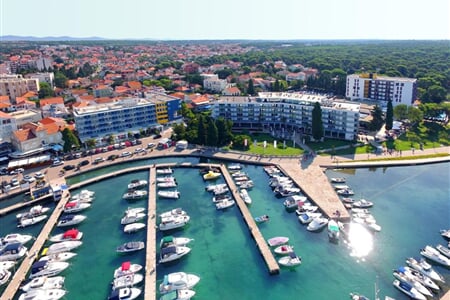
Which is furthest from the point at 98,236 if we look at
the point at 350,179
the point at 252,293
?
the point at 350,179

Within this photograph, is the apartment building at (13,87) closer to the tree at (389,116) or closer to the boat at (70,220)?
the boat at (70,220)

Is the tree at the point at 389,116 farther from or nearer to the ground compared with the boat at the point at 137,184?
farther from the ground

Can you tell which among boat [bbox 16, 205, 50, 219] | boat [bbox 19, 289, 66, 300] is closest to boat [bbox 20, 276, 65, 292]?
boat [bbox 19, 289, 66, 300]

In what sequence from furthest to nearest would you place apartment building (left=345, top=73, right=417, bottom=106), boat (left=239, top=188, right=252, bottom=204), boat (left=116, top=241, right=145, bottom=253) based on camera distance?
apartment building (left=345, top=73, right=417, bottom=106) → boat (left=239, top=188, right=252, bottom=204) → boat (left=116, top=241, right=145, bottom=253)

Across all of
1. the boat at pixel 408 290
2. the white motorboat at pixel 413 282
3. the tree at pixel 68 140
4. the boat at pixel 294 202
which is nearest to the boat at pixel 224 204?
the boat at pixel 294 202

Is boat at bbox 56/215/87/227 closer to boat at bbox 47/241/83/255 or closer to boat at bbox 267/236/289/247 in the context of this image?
boat at bbox 47/241/83/255
